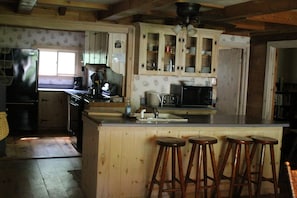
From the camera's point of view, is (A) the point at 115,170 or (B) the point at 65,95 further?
(B) the point at 65,95

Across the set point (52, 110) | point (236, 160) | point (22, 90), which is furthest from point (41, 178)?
point (52, 110)

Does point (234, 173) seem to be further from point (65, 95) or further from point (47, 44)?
point (47, 44)

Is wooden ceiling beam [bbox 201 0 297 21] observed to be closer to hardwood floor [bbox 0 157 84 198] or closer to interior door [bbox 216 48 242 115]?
interior door [bbox 216 48 242 115]

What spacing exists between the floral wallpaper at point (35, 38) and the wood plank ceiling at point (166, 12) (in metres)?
2.75

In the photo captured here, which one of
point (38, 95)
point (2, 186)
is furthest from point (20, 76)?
point (2, 186)

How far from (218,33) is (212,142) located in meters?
2.81

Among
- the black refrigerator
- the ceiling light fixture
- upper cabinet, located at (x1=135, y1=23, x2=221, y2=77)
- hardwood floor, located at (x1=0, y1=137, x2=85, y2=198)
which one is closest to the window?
the black refrigerator

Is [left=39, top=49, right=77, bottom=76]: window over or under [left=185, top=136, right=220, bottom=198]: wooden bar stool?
over

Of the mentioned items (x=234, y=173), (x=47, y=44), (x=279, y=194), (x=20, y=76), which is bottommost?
(x=279, y=194)

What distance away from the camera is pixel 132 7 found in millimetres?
Result: 4332

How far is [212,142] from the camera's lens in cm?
378

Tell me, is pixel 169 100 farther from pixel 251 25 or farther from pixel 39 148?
pixel 39 148

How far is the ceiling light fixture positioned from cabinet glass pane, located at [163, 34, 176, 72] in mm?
1326

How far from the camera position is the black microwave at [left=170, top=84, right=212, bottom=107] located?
6.04m
